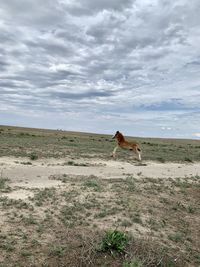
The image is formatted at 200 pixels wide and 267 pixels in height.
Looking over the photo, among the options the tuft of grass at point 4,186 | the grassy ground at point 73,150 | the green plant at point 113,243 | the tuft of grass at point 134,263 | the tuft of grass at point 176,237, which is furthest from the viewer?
the grassy ground at point 73,150

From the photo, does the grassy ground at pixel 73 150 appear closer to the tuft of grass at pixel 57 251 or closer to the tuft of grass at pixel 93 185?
the tuft of grass at pixel 93 185

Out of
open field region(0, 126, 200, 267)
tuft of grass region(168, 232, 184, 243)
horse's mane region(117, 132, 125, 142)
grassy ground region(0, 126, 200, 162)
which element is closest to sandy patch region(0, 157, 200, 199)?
open field region(0, 126, 200, 267)

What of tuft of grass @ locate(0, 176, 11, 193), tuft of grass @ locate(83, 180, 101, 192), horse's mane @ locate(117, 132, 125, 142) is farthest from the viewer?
horse's mane @ locate(117, 132, 125, 142)

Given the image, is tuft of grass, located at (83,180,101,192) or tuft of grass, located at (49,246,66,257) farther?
tuft of grass, located at (83,180,101,192)

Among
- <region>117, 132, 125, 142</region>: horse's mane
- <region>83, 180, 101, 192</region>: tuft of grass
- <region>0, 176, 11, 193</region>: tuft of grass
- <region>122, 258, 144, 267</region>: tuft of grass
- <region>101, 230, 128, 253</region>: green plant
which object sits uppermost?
<region>117, 132, 125, 142</region>: horse's mane

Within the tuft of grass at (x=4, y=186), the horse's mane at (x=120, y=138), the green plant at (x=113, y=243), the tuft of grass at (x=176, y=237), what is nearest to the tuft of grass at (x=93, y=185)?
the tuft of grass at (x=4, y=186)

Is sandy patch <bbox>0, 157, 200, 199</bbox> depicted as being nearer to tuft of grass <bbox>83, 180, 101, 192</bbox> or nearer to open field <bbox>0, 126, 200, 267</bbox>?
open field <bbox>0, 126, 200, 267</bbox>

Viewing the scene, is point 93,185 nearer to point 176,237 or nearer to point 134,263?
point 176,237

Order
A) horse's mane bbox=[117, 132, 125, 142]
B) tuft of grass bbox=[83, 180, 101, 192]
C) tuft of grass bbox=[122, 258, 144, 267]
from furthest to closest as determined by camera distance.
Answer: horse's mane bbox=[117, 132, 125, 142], tuft of grass bbox=[83, 180, 101, 192], tuft of grass bbox=[122, 258, 144, 267]

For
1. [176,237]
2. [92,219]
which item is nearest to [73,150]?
[92,219]

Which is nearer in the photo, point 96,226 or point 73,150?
point 96,226

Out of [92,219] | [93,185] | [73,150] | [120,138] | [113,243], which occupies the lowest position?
[113,243]

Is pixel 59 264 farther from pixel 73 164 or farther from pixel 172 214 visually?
pixel 73 164

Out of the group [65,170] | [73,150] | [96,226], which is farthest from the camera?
[73,150]
